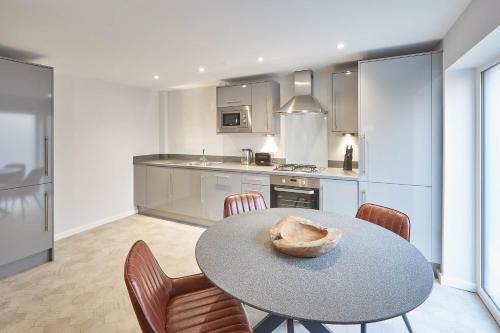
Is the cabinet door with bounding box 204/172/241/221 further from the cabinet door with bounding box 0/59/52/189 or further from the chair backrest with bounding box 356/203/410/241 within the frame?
the chair backrest with bounding box 356/203/410/241

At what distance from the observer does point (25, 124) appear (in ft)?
9.27

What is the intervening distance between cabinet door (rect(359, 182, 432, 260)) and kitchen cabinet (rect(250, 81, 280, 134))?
1.73 meters

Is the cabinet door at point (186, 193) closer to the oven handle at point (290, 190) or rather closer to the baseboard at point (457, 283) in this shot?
the oven handle at point (290, 190)

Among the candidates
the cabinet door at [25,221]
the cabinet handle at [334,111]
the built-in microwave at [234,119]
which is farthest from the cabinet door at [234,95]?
the cabinet door at [25,221]

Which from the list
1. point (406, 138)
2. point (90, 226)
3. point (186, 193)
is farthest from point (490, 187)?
point (90, 226)

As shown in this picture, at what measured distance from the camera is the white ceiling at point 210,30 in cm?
196

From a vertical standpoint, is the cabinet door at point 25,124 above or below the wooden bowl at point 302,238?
above

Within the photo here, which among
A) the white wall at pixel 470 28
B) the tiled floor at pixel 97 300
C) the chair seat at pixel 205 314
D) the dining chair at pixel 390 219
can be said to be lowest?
the tiled floor at pixel 97 300

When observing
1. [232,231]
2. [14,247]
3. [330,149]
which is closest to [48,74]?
[14,247]

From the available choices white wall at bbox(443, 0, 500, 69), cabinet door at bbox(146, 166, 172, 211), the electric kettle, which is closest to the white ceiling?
white wall at bbox(443, 0, 500, 69)

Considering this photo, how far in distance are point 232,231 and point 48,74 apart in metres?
2.73

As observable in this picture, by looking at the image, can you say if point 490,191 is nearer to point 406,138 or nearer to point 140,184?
point 406,138

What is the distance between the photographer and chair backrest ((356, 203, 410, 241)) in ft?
6.17

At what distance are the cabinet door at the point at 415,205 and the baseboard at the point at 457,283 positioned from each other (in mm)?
216
